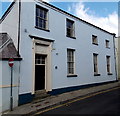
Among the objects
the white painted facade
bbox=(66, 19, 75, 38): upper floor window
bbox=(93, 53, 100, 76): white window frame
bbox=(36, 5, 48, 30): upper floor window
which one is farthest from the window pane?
bbox=(93, 53, 100, 76): white window frame

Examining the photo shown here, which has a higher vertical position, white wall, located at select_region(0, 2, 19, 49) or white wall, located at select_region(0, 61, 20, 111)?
white wall, located at select_region(0, 2, 19, 49)

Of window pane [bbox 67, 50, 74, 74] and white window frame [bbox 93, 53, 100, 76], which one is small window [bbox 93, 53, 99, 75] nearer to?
white window frame [bbox 93, 53, 100, 76]

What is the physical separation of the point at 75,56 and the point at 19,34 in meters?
5.87

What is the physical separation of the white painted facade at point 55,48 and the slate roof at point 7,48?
436 millimetres

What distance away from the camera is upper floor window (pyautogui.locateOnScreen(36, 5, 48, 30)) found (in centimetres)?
961

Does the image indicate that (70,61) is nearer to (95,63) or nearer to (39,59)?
(39,59)

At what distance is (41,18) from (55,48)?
2.59 m

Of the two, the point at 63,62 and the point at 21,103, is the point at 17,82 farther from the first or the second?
the point at 63,62

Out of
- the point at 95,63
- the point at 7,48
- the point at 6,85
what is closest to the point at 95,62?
the point at 95,63

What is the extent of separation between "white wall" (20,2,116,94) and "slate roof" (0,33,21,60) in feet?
1.77

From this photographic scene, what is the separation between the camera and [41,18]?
979 cm

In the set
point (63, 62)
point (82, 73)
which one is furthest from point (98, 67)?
point (63, 62)

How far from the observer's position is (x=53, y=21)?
10461mm

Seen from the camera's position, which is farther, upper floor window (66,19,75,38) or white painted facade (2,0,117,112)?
upper floor window (66,19,75,38)
